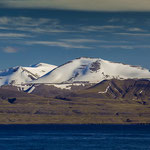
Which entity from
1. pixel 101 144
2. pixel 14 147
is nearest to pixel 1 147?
pixel 14 147

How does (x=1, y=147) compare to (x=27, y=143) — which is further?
(x=27, y=143)

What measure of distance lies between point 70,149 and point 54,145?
55.6 feet

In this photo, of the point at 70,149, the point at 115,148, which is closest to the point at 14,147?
the point at 70,149

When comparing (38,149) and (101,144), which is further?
(101,144)

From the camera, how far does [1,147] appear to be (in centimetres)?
18775

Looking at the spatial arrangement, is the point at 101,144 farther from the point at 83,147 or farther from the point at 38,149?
the point at 38,149

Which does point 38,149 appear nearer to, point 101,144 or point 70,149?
point 70,149

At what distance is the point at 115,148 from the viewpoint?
179125 mm

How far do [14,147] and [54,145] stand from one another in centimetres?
1374

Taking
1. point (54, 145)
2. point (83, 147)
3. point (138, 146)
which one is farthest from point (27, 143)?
point (138, 146)

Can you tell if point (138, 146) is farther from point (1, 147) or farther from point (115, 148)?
point (1, 147)

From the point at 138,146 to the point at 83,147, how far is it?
59.6 ft

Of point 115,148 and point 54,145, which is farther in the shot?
point 54,145

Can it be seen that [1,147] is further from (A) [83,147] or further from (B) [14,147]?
(A) [83,147]
